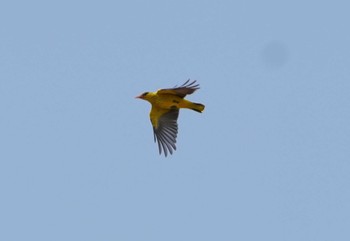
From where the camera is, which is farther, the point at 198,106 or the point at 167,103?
the point at 167,103

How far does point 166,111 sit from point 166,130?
2.51ft

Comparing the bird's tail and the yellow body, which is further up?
the yellow body

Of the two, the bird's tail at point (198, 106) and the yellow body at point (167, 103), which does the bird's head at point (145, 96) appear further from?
the bird's tail at point (198, 106)

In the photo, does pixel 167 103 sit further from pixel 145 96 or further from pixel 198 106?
pixel 198 106

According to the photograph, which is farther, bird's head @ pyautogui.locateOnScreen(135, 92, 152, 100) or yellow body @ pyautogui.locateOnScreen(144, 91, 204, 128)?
bird's head @ pyautogui.locateOnScreen(135, 92, 152, 100)

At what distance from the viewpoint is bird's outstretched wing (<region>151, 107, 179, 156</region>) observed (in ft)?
91.2

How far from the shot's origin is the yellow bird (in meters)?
26.2

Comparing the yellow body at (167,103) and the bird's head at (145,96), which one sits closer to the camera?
the yellow body at (167,103)

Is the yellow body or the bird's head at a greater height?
the bird's head

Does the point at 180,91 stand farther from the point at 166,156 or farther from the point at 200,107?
the point at 166,156

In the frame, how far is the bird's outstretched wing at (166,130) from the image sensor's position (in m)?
27.8

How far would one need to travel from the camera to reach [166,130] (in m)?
28.0

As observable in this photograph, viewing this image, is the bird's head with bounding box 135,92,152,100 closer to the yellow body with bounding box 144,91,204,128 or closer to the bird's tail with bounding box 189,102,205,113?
the yellow body with bounding box 144,91,204,128

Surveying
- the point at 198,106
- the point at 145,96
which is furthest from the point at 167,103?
the point at 198,106
